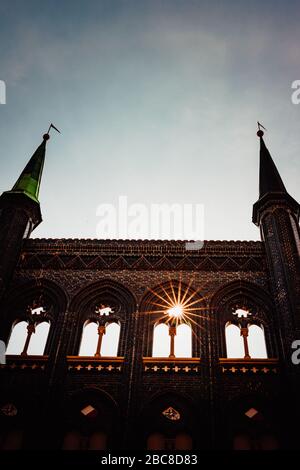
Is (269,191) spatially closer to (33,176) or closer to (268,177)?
(268,177)

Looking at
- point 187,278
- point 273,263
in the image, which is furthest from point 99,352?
point 273,263

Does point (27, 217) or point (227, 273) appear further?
point (27, 217)

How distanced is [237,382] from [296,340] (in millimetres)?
1814

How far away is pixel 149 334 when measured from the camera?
1364cm

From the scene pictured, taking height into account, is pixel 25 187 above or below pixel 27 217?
above

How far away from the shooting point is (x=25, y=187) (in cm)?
1784

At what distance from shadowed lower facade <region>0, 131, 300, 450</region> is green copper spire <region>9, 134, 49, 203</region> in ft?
0.85

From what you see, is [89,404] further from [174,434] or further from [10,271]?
[10,271]

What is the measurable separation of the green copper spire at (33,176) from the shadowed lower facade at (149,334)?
0.85 feet

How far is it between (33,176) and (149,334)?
8466 mm

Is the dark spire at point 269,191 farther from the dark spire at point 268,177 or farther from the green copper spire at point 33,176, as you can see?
the green copper spire at point 33,176

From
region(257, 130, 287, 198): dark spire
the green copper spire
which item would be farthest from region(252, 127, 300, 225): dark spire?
the green copper spire

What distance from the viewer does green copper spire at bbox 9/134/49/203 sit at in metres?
17.7

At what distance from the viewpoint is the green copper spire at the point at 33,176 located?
57.9 ft
